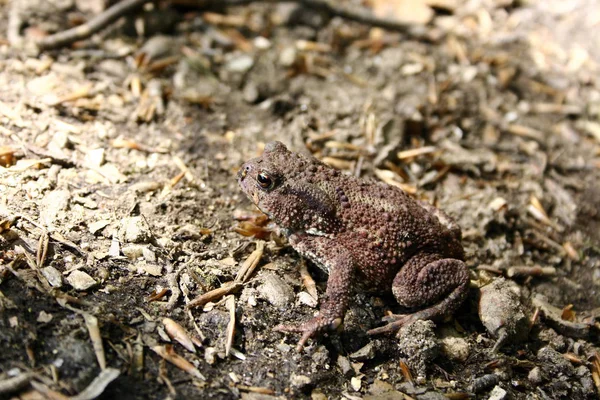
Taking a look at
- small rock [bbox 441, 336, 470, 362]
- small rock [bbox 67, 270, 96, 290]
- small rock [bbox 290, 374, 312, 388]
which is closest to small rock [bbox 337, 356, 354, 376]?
small rock [bbox 290, 374, 312, 388]

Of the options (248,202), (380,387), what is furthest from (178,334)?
(248,202)

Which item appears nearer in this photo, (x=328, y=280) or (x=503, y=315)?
(x=328, y=280)

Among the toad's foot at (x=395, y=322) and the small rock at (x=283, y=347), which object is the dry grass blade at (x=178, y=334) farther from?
the toad's foot at (x=395, y=322)

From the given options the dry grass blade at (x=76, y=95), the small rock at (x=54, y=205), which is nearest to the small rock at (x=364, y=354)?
the small rock at (x=54, y=205)

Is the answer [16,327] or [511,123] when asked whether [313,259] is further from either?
[511,123]

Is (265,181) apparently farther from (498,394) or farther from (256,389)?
(498,394)

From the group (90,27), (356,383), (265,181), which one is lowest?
(356,383)

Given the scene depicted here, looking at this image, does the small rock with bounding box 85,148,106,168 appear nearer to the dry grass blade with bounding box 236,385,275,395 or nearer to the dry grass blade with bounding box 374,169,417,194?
the dry grass blade with bounding box 236,385,275,395

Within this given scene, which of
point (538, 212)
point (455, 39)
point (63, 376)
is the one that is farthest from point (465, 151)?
point (63, 376)
